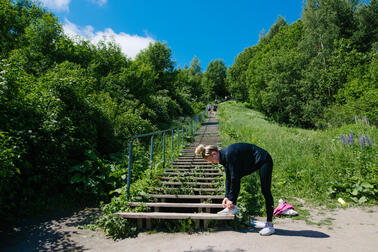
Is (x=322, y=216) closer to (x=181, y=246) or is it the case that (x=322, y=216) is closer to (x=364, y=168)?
(x=364, y=168)

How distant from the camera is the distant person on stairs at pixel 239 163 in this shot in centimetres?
333

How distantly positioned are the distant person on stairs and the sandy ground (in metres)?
0.38

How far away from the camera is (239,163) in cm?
335

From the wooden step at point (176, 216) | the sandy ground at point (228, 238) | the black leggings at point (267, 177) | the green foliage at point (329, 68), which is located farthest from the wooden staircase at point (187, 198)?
the green foliage at point (329, 68)

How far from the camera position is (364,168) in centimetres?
556

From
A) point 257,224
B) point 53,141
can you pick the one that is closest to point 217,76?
point 53,141

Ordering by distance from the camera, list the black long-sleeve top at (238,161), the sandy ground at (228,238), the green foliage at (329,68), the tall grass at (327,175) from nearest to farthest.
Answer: the sandy ground at (228,238) < the black long-sleeve top at (238,161) < the tall grass at (327,175) < the green foliage at (329,68)

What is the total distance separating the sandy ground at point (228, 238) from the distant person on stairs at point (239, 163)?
384mm

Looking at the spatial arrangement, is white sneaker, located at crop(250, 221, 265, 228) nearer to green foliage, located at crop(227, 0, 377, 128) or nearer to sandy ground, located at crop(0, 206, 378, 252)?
sandy ground, located at crop(0, 206, 378, 252)

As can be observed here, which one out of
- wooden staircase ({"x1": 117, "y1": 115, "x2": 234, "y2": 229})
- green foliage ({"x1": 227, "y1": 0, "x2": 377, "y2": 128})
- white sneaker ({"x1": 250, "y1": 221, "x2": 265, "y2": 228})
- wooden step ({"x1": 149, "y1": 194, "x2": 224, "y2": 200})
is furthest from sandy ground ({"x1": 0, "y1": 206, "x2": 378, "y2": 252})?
green foliage ({"x1": 227, "y1": 0, "x2": 377, "y2": 128})

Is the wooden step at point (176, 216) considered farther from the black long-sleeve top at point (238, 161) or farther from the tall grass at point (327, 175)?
the tall grass at point (327, 175)

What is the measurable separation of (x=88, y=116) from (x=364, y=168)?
334 inches

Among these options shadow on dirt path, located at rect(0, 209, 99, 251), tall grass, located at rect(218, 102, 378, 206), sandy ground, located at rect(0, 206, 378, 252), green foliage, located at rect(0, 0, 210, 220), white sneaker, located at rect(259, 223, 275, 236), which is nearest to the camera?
sandy ground, located at rect(0, 206, 378, 252)

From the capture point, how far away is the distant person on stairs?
10.9ft
